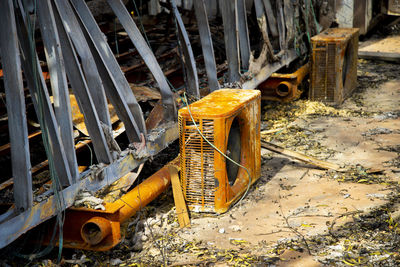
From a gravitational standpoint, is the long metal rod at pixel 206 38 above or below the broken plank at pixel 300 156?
above

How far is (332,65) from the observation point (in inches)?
347

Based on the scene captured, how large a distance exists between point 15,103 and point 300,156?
3749 mm

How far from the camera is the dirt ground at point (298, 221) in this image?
458 cm

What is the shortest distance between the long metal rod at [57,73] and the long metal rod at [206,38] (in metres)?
2.58

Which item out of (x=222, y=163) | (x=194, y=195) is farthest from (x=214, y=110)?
(x=194, y=195)

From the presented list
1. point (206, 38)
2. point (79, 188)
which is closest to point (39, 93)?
point (79, 188)

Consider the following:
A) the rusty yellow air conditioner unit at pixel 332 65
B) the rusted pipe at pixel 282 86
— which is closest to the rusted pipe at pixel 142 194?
the rusted pipe at pixel 282 86

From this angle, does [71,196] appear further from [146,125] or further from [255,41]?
[255,41]

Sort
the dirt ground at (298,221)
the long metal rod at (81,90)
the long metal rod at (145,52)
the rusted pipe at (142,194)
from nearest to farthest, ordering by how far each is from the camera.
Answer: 1. the dirt ground at (298,221)
2. the long metal rod at (81,90)
3. the rusted pipe at (142,194)
4. the long metal rod at (145,52)

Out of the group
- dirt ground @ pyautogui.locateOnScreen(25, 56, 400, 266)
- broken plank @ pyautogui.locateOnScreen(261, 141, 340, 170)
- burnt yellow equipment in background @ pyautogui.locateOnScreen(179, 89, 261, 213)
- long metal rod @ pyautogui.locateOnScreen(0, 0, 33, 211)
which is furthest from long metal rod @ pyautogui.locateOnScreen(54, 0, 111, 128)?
broken plank @ pyautogui.locateOnScreen(261, 141, 340, 170)

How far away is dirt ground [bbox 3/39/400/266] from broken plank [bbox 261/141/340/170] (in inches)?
3.1

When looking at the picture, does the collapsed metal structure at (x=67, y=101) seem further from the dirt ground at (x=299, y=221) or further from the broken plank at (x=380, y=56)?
the broken plank at (x=380, y=56)

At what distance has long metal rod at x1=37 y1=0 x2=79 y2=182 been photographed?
14.4 feet

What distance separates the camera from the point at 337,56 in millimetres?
8727
